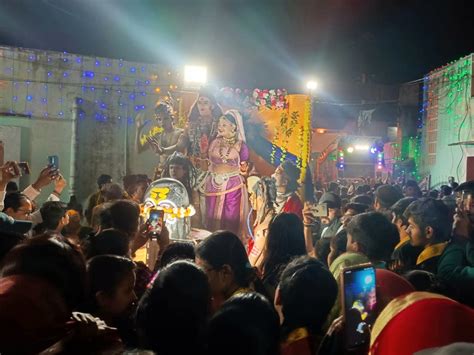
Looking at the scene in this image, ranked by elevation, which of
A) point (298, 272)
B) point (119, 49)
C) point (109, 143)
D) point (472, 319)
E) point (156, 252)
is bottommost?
Result: point (156, 252)

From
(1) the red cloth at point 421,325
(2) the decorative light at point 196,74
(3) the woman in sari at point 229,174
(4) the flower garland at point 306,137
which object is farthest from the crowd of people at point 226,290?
(2) the decorative light at point 196,74

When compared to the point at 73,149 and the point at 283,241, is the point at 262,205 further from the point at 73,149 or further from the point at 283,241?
the point at 73,149

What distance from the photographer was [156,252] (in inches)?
185

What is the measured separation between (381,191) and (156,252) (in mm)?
3001

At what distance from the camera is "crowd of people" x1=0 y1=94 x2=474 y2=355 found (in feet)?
4.84


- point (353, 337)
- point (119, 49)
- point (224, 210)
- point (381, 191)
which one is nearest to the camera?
point (353, 337)

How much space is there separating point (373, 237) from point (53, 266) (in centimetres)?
239

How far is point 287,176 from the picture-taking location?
8477 mm

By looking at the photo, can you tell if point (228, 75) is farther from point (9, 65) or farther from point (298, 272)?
point (298, 272)

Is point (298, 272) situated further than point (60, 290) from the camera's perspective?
Yes

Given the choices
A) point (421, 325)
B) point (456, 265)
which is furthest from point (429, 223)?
point (421, 325)

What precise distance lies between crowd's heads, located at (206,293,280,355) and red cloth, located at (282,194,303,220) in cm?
587

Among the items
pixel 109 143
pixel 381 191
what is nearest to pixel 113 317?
pixel 381 191

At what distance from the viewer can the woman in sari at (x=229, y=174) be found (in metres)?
8.61
